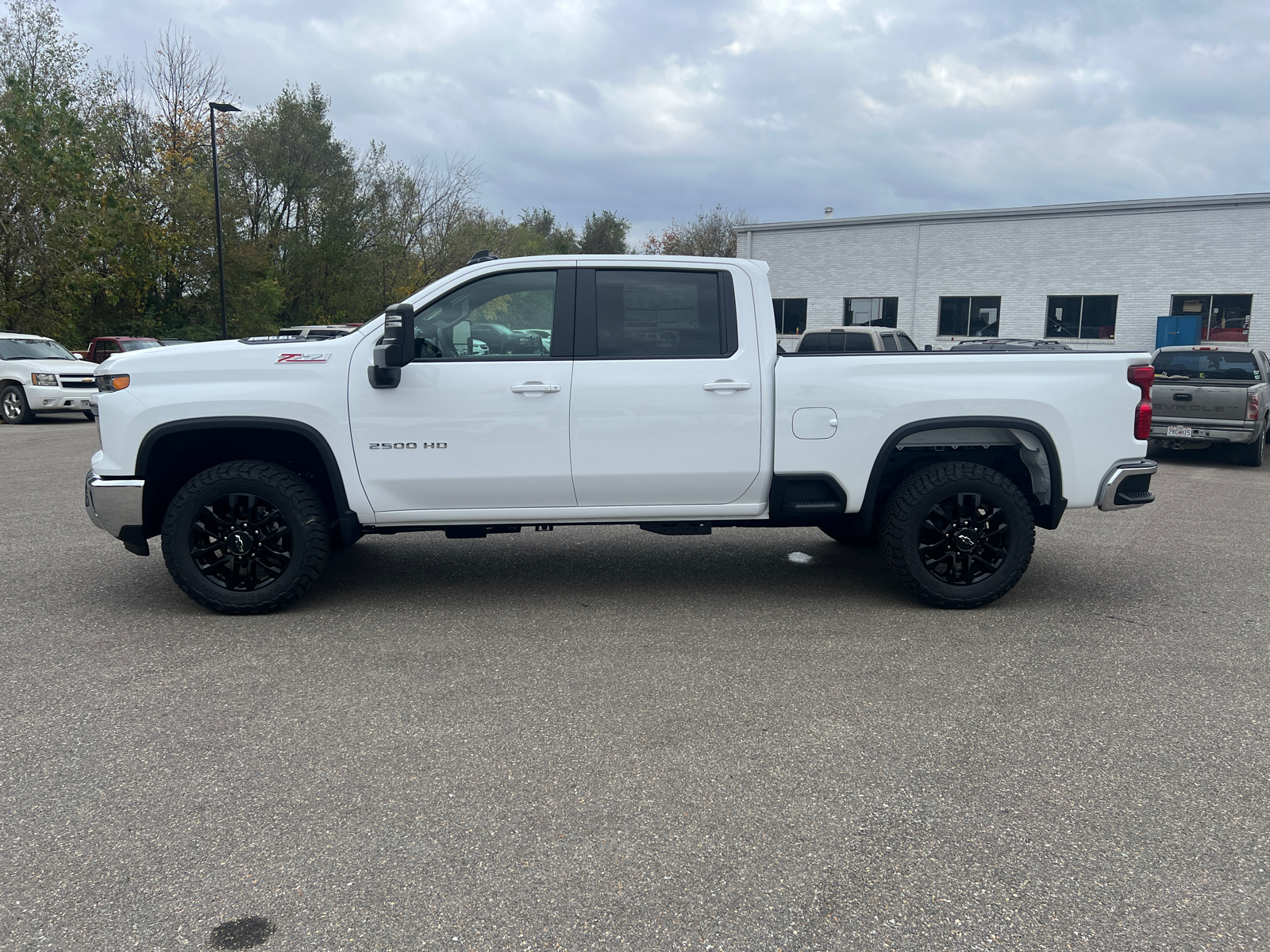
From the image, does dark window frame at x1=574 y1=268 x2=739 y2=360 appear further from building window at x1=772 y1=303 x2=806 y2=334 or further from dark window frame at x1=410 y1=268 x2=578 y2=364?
building window at x1=772 y1=303 x2=806 y2=334

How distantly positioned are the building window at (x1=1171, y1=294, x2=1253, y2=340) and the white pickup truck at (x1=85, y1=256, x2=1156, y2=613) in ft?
89.9

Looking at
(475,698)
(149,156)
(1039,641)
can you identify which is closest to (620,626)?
(475,698)

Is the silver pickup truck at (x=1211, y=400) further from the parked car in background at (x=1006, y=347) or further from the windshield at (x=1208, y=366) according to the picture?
the parked car in background at (x=1006, y=347)

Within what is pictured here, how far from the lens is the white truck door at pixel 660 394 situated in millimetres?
5391

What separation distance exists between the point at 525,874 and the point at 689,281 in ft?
12.0

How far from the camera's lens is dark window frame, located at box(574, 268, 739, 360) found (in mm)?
5457

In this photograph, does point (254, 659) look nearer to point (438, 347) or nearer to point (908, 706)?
point (438, 347)

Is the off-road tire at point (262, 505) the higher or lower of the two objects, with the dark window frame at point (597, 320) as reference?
lower

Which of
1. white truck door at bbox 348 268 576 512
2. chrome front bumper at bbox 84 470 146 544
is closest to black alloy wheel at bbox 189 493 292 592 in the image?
chrome front bumper at bbox 84 470 146 544

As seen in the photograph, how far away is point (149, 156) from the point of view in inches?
1412

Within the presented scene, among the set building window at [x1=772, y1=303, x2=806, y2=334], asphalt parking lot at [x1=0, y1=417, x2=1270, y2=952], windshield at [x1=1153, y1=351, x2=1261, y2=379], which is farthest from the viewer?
building window at [x1=772, y1=303, x2=806, y2=334]

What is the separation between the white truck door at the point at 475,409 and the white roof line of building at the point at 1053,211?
28954 mm

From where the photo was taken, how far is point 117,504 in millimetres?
5289

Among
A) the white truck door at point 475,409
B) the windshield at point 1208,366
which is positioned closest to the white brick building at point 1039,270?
the windshield at point 1208,366
